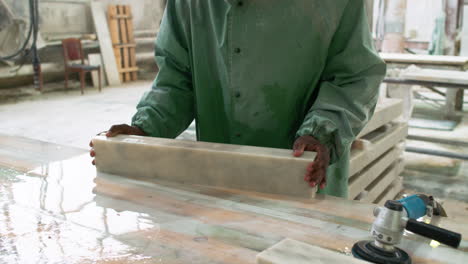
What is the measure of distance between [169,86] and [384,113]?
2038 mm

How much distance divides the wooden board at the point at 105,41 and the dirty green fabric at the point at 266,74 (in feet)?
26.7

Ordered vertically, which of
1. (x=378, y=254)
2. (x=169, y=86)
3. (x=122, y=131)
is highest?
(x=169, y=86)

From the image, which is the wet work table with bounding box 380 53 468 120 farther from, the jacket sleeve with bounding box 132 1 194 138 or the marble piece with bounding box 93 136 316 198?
the marble piece with bounding box 93 136 316 198

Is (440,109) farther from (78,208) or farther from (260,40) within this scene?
(78,208)

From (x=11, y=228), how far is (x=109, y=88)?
8548 millimetres

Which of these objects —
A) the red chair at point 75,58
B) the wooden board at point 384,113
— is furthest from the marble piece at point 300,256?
the red chair at point 75,58

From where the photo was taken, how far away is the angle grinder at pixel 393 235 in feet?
2.97

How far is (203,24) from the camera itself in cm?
168

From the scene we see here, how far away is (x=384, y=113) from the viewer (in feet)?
10.7

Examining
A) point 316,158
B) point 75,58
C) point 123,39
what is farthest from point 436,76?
point 123,39

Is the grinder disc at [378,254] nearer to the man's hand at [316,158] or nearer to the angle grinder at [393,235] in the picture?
the angle grinder at [393,235]

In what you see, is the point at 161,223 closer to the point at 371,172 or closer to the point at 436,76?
the point at 371,172

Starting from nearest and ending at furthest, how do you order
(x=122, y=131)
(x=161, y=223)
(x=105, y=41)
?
(x=161, y=223), (x=122, y=131), (x=105, y=41)

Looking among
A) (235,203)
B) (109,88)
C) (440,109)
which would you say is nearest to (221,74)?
(235,203)
